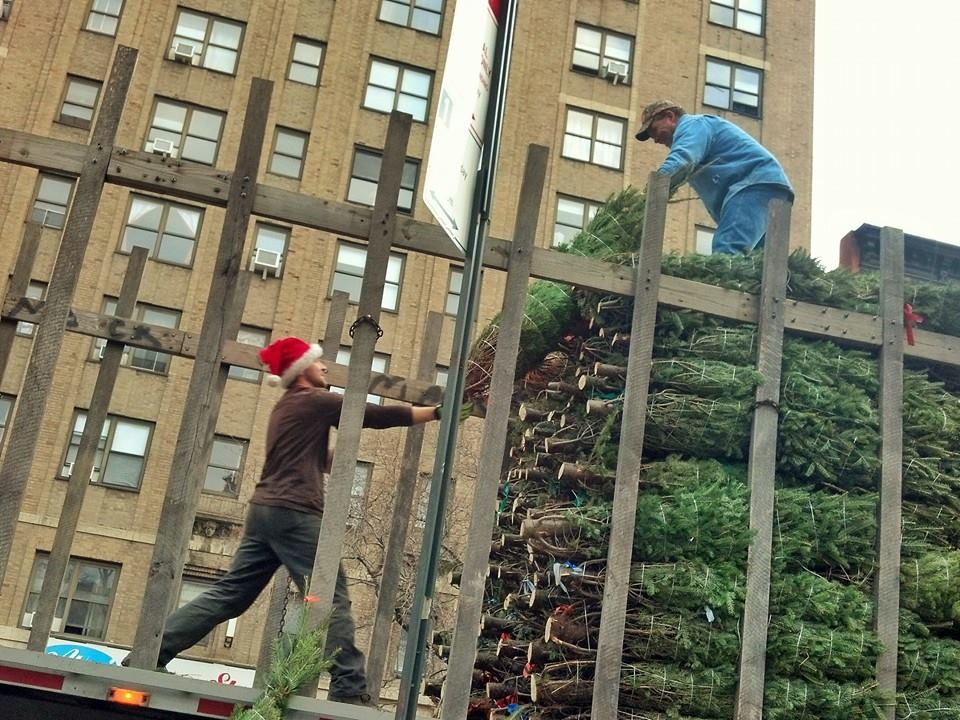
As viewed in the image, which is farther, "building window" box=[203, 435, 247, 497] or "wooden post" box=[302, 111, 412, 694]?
"building window" box=[203, 435, 247, 497]

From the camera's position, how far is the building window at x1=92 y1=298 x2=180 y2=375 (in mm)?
29203

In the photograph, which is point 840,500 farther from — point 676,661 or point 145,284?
point 145,284

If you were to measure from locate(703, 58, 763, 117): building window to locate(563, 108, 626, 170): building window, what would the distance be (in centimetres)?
330

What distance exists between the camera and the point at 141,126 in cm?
3134

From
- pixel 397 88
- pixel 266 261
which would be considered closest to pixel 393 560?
pixel 266 261

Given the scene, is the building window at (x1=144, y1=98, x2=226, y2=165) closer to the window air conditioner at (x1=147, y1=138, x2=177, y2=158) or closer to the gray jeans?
the window air conditioner at (x1=147, y1=138, x2=177, y2=158)

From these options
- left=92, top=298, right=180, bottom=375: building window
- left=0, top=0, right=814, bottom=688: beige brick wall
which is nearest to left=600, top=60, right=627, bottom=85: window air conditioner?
left=0, top=0, right=814, bottom=688: beige brick wall

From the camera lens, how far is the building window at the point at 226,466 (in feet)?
94.9

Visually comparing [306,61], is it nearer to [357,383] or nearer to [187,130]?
[187,130]

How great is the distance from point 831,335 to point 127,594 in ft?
78.8

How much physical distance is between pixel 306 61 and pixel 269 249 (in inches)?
248

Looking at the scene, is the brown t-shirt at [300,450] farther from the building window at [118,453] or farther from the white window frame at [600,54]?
the white window frame at [600,54]

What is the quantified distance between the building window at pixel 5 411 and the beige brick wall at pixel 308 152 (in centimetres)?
56

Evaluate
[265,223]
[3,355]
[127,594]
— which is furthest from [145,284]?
[3,355]
